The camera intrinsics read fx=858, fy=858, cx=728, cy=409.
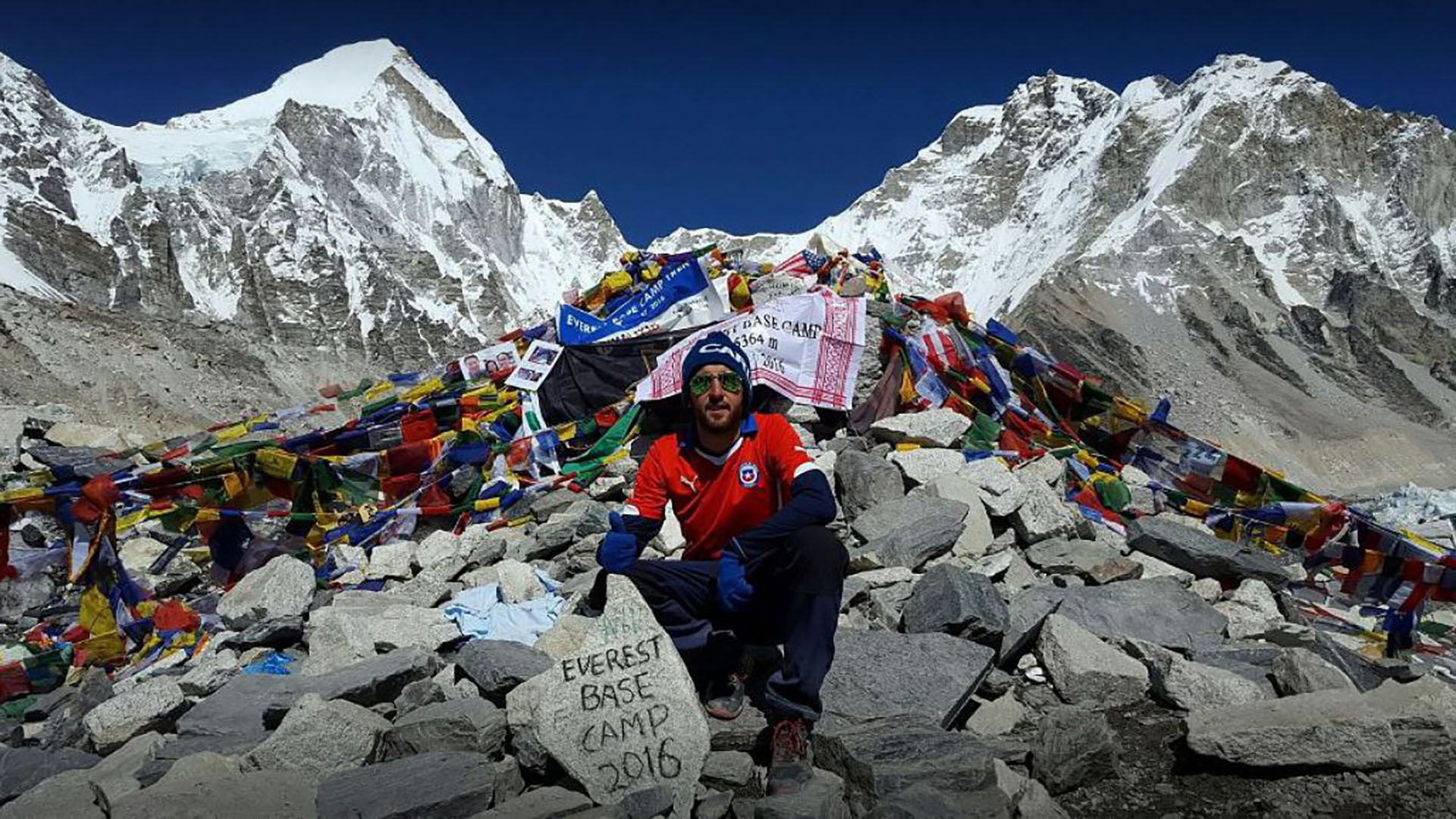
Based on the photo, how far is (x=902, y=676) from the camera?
3.75 meters

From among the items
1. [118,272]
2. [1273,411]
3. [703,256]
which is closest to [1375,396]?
[1273,411]

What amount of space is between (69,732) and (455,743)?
2490mm

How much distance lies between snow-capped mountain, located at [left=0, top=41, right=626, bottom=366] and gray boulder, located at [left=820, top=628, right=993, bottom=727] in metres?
73.0

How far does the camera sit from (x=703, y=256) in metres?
10.8

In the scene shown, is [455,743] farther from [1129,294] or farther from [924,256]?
[924,256]

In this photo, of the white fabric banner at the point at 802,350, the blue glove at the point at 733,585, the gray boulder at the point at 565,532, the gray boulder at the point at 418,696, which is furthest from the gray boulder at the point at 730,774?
the white fabric banner at the point at 802,350

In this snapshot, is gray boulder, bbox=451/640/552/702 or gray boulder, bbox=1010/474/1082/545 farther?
gray boulder, bbox=1010/474/1082/545

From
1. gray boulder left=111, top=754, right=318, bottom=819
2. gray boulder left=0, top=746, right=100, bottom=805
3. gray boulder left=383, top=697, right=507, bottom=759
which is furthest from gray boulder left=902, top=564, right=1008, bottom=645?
gray boulder left=0, top=746, right=100, bottom=805

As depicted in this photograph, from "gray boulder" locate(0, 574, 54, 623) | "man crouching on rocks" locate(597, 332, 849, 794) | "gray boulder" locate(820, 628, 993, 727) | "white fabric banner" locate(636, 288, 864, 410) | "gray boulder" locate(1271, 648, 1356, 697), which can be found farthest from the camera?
"white fabric banner" locate(636, 288, 864, 410)

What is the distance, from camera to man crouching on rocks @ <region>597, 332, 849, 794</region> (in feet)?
10.5

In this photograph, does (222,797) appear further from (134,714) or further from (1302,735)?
(1302,735)

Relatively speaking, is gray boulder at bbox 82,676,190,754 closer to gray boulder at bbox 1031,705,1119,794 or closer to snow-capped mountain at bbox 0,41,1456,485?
gray boulder at bbox 1031,705,1119,794

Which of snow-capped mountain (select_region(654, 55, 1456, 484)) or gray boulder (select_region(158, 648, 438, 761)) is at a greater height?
snow-capped mountain (select_region(654, 55, 1456, 484))

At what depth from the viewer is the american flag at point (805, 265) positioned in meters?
11.5
